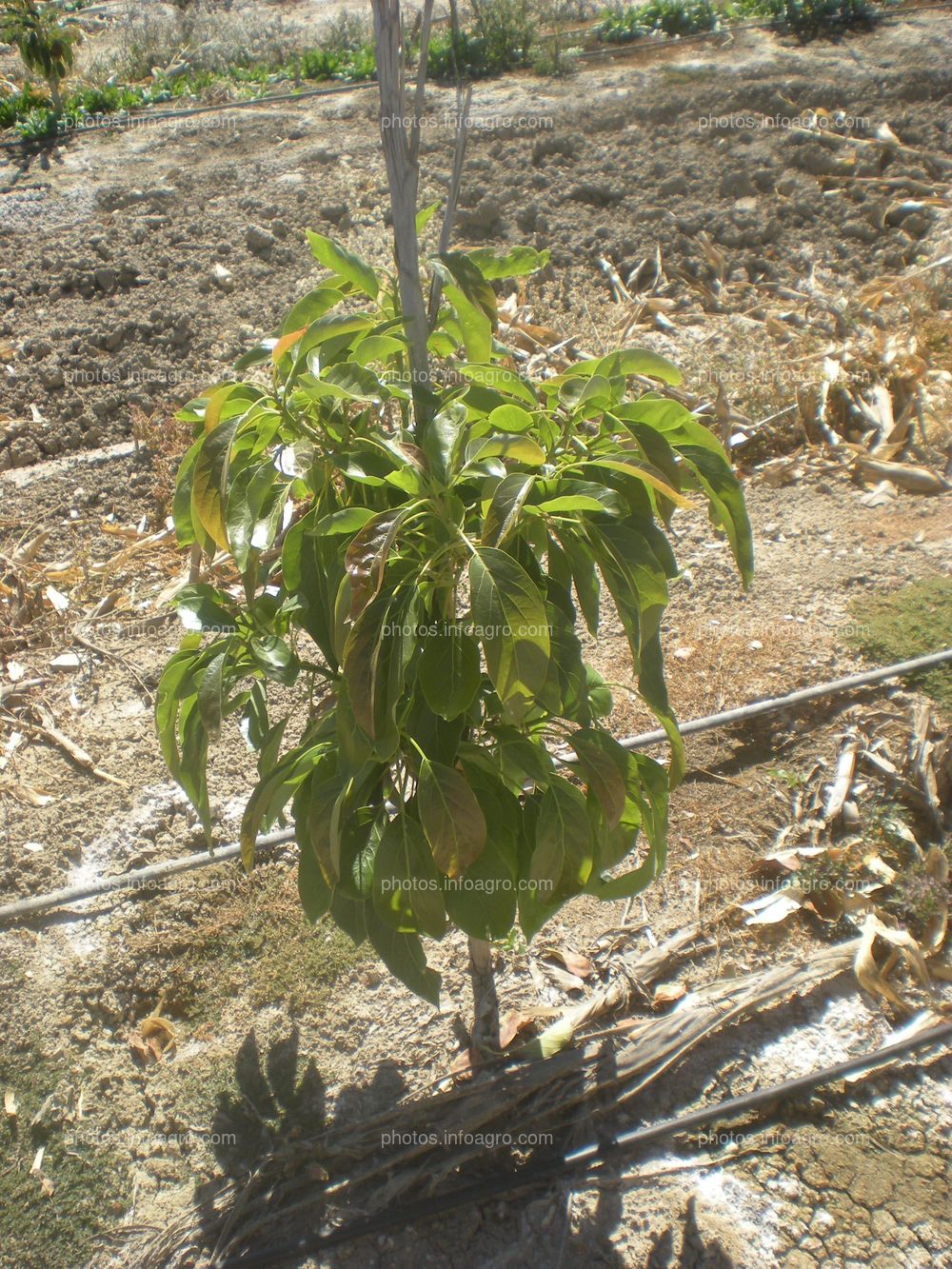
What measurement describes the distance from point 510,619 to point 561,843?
0.63 m

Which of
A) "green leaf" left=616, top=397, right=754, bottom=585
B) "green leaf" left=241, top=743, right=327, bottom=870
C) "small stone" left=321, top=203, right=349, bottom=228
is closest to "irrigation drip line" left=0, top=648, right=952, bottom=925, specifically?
"green leaf" left=241, top=743, right=327, bottom=870

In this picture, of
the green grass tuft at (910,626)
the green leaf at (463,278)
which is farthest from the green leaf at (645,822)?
the green grass tuft at (910,626)

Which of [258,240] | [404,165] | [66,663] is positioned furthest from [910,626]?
[258,240]

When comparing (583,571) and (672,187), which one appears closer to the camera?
(583,571)

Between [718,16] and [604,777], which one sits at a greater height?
[718,16]

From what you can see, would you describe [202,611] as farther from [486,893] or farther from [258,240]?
[258,240]

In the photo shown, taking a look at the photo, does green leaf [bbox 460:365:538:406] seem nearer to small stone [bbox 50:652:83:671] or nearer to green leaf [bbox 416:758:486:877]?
green leaf [bbox 416:758:486:877]

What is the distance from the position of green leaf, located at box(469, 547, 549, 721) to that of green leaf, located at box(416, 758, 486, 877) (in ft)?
1.11

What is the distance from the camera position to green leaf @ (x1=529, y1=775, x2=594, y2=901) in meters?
2.10

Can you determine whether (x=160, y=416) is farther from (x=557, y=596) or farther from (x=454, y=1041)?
(x=557, y=596)

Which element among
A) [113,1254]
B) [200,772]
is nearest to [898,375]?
[200,772]

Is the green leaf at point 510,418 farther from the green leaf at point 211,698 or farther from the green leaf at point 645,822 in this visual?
the green leaf at point 645,822

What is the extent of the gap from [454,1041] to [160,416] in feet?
13.1

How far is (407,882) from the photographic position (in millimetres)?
2092
